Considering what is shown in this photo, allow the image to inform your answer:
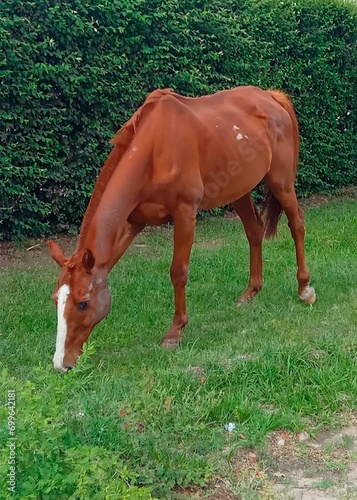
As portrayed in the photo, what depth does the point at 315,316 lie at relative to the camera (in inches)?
203

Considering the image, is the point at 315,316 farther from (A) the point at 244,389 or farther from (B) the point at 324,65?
(B) the point at 324,65

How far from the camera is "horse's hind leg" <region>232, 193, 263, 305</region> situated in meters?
5.89

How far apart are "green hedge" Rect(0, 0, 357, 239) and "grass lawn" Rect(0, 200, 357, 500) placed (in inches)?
47.8

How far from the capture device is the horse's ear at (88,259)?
3949 mm

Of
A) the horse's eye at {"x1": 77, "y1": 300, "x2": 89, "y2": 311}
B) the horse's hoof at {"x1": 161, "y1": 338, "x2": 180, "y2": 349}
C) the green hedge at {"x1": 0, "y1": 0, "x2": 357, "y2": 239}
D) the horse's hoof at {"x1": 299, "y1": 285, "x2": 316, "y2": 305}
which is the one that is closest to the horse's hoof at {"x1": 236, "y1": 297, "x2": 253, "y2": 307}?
the horse's hoof at {"x1": 299, "y1": 285, "x2": 316, "y2": 305}

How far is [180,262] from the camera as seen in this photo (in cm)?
478

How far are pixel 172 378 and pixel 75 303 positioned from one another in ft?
2.51

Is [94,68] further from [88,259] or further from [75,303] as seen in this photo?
[75,303]

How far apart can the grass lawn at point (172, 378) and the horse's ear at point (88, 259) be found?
0.63 meters

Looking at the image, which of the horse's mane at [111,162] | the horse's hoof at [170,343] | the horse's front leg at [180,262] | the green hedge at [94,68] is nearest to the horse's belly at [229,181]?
the horse's front leg at [180,262]

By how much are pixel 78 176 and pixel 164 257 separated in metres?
1.57

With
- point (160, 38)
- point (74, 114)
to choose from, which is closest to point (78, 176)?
point (74, 114)

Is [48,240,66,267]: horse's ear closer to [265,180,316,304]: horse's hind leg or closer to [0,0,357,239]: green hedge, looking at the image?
[265,180,316,304]: horse's hind leg

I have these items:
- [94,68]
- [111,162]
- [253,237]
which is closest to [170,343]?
[111,162]
